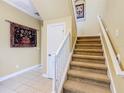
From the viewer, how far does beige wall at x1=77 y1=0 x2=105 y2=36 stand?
4.97 m

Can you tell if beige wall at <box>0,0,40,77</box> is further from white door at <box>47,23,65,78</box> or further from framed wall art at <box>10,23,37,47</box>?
white door at <box>47,23,65,78</box>

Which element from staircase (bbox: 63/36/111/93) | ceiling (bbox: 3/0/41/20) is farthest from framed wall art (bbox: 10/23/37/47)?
staircase (bbox: 63/36/111/93)

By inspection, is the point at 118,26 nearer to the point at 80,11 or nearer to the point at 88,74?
the point at 88,74

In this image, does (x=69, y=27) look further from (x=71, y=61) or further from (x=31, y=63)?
(x=31, y=63)

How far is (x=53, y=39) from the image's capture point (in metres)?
3.85

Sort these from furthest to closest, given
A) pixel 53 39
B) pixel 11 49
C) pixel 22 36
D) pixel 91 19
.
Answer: pixel 91 19 → pixel 22 36 → pixel 11 49 → pixel 53 39

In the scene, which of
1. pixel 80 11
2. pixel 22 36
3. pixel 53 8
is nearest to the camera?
pixel 53 8

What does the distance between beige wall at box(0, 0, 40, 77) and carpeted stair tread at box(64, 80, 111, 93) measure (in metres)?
2.43

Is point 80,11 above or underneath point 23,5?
above

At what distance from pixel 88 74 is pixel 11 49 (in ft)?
9.67

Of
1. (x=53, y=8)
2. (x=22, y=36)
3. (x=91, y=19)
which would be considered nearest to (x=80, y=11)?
(x=91, y=19)

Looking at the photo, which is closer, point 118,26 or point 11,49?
point 118,26

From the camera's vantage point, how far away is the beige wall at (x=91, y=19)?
4969 millimetres

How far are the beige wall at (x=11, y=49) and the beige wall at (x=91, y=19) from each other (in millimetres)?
2638
